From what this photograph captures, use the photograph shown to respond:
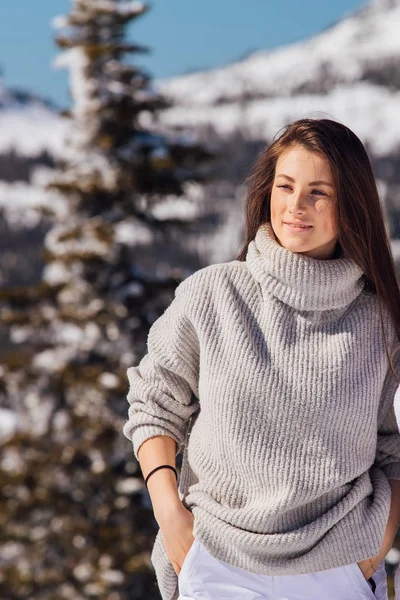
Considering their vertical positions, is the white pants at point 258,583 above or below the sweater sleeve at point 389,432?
below

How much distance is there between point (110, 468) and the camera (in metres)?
11.2

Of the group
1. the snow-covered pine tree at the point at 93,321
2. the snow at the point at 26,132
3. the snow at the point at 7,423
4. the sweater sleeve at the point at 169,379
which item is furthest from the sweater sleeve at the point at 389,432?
the snow at the point at 26,132

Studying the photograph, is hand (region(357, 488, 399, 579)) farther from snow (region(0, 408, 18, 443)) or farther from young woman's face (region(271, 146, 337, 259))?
snow (region(0, 408, 18, 443))

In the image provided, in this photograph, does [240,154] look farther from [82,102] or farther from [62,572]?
[62,572]

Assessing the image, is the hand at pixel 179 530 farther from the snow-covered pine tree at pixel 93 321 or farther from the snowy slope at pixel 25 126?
the snowy slope at pixel 25 126

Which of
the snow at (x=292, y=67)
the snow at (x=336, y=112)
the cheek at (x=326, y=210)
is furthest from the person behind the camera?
the snow at (x=292, y=67)

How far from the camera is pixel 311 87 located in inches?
1727

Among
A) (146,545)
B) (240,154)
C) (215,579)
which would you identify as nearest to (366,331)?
(215,579)

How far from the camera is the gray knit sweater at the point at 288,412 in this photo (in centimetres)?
183

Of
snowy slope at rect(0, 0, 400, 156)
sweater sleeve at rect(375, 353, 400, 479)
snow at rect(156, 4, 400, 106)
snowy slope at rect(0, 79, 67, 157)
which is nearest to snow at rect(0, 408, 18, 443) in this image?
snowy slope at rect(0, 79, 67, 157)

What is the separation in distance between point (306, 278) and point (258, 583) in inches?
25.4

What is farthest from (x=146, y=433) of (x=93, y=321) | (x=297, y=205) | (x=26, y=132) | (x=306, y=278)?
(x=26, y=132)

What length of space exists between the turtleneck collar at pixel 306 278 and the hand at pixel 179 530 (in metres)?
0.51

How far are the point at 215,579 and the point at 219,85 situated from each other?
43870mm
